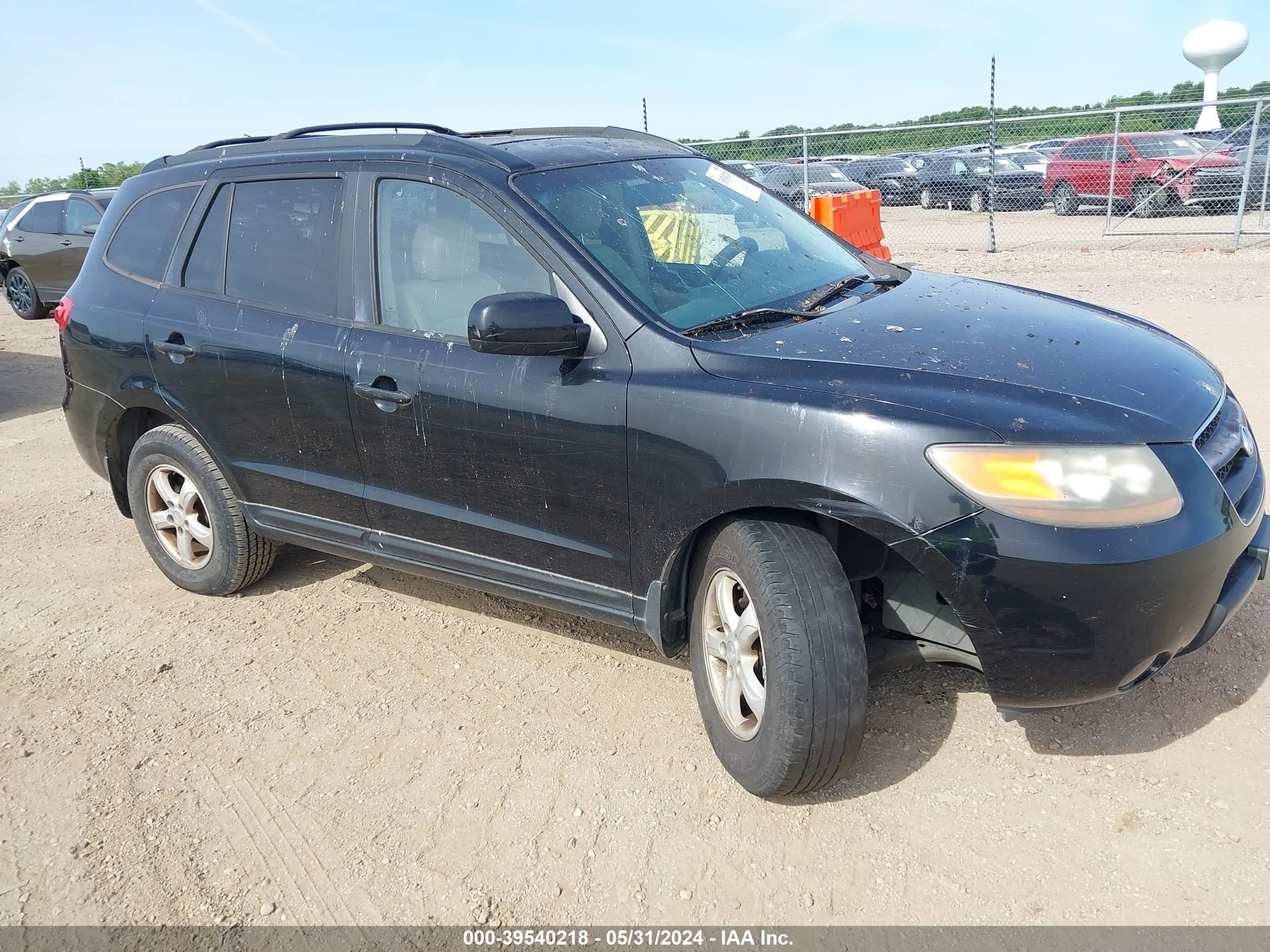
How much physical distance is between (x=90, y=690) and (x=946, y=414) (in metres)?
3.33

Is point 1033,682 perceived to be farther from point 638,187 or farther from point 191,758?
point 191,758

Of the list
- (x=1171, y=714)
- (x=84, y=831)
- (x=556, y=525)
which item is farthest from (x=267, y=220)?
(x=1171, y=714)

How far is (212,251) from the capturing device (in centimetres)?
413

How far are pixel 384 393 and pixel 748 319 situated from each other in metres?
1.28

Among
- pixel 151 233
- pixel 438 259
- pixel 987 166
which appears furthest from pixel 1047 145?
pixel 438 259

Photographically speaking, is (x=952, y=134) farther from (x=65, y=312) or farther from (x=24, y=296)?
(x=65, y=312)

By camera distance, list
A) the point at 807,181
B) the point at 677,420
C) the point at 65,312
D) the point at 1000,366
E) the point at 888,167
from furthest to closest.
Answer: the point at 888,167, the point at 807,181, the point at 65,312, the point at 677,420, the point at 1000,366

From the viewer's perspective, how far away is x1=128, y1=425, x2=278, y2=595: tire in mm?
4305

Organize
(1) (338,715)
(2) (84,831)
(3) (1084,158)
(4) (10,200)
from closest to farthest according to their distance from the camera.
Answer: (2) (84,831) < (1) (338,715) < (3) (1084,158) < (4) (10,200)

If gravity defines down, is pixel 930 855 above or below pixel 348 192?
below

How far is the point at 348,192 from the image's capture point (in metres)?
3.68

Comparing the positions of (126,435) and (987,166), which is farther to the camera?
(987,166)

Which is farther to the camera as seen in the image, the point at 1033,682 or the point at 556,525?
the point at 556,525

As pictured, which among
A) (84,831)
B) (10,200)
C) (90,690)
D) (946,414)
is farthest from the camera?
(10,200)
